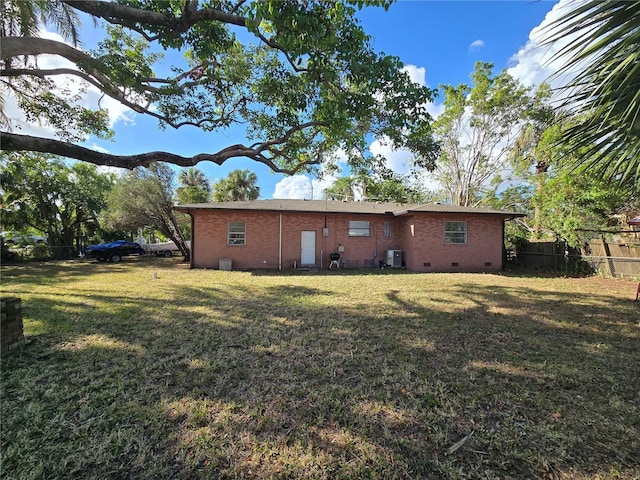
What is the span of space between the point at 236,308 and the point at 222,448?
4133 mm

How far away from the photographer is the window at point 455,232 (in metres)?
13.2

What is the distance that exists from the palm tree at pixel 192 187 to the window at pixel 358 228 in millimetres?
12741

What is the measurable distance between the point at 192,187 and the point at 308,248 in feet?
41.2

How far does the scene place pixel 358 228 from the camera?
14000 mm

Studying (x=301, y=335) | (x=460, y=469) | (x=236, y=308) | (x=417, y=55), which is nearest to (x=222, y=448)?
(x=460, y=469)

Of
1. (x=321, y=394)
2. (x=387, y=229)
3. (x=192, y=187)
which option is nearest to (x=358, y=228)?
(x=387, y=229)

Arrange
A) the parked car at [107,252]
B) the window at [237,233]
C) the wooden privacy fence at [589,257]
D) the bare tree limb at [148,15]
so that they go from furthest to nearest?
the parked car at [107,252], the window at [237,233], the wooden privacy fence at [589,257], the bare tree limb at [148,15]

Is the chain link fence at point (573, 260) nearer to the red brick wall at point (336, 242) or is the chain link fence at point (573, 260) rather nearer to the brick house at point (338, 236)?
the brick house at point (338, 236)

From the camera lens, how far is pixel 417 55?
26.0 feet

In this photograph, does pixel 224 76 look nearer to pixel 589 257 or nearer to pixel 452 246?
pixel 452 246

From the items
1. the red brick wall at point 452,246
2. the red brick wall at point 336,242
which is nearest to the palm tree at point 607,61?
the red brick wall at point 452,246

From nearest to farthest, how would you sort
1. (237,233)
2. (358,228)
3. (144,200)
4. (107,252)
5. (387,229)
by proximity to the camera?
1. (237,233)
2. (358,228)
3. (387,229)
4. (144,200)
5. (107,252)

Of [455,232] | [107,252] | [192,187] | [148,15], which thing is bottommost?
[107,252]

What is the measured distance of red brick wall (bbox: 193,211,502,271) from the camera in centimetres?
1291
